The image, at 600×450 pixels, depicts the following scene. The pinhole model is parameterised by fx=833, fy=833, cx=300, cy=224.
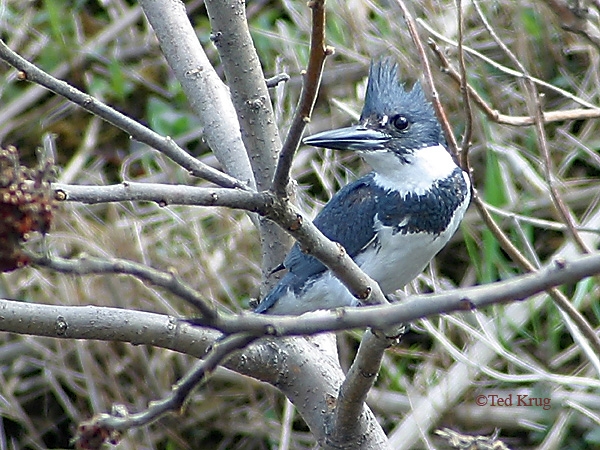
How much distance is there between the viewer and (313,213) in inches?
115

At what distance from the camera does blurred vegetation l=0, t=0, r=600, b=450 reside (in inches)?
122

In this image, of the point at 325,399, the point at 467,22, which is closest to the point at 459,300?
the point at 325,399

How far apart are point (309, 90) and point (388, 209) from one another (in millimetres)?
1030

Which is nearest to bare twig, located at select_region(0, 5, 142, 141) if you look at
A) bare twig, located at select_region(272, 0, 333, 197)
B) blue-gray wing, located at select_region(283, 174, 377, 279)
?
blue-gray wing, located at select_region(283, 174, 377, 279)

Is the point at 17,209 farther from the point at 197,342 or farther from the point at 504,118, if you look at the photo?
the point at 504,118

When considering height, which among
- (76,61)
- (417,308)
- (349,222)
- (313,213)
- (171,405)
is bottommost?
(171,405)

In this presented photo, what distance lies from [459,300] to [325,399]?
1.10 m

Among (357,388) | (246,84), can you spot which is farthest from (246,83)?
(357,388)

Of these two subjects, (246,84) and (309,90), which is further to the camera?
(246,84)

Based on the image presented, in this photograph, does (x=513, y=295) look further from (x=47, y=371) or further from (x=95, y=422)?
(x=47, y=371)

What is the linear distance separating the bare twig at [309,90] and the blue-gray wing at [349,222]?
81cm

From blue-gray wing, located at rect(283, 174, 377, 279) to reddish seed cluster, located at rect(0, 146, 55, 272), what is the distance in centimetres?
124

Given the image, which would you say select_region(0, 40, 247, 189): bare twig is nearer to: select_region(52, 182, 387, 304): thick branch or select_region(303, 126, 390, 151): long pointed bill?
select_region(52, 182, 387, 304): thick branch

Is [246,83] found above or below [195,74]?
below
